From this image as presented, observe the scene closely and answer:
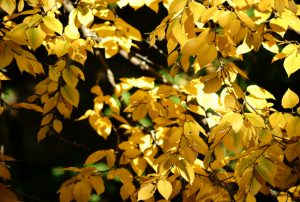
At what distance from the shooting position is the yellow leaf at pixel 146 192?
1474mm

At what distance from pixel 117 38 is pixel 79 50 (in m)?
0.50

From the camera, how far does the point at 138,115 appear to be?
2.15m

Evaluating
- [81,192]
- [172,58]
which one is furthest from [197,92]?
[81,192]

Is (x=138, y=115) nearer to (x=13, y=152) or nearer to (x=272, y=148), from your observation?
(x=272, y=148)

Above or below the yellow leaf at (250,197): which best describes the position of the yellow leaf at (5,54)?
above

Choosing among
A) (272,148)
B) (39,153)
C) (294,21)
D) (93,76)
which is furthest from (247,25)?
(39,153)

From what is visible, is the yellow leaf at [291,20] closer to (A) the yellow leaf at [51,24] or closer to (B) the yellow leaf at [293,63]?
(B) the yellow leaf at [293,63]

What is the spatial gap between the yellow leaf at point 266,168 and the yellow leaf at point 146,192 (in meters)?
0.46

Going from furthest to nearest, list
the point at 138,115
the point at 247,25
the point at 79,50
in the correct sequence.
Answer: the point at 138,115 → the point at 79,50 → the point at 247,25

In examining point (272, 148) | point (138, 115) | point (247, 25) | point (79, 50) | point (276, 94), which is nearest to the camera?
point (247, 25)

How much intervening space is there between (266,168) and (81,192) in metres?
0.90

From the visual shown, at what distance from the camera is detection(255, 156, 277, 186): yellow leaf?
1.39 metres

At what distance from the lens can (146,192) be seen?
1499 millimetres

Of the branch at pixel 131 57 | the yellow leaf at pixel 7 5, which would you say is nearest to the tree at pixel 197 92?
the yellow leaf at pixel 7 5
